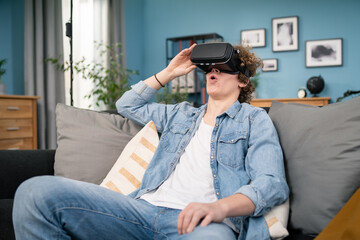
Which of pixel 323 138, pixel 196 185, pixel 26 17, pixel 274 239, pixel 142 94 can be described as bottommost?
pixel 274 239

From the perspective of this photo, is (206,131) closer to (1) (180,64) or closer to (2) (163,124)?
(2) (163,124)

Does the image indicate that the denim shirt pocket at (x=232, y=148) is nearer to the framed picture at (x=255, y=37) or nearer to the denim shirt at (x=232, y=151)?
the denim shirt at (x=232, y=151)

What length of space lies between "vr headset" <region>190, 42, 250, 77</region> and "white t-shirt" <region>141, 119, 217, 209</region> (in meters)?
0.27

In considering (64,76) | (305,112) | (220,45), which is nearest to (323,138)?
(305,112)

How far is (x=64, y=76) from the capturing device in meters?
3.84

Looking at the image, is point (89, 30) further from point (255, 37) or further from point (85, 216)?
point (85, 216)

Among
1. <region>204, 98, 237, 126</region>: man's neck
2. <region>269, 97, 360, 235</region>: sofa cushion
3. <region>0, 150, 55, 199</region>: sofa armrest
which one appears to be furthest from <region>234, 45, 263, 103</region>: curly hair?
<region>0, 150, 55, 199</region>: sofa armrest

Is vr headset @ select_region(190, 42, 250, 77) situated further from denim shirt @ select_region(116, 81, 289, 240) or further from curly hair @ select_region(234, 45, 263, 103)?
denim shirt @ select_region(116, 81, 289, 240)

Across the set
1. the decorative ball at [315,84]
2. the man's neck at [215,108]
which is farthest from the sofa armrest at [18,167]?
the decorative ball at [315,84]

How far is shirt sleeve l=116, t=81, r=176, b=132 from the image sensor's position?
1.61 meters

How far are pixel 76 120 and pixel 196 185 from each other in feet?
2.47

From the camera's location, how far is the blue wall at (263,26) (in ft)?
14.2

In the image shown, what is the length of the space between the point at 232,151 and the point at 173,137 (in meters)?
0.29

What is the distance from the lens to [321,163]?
113cm
